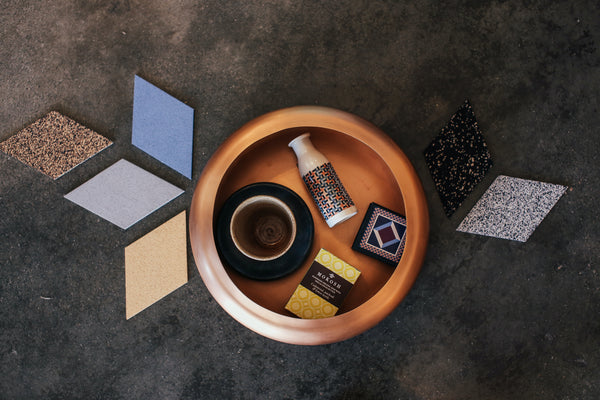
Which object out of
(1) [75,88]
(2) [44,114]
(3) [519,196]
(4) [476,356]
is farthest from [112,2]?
(4) [476,356]

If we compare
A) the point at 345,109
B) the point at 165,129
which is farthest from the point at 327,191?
the point at 165,129

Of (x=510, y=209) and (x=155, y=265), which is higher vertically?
(x=510, y=209)

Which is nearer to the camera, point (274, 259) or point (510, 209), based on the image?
point (274, 259)

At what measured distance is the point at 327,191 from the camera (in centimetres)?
90

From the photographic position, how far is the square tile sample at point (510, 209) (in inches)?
46.3

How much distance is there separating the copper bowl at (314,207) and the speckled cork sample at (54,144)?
552mm

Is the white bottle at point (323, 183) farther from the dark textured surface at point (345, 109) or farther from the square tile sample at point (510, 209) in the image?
the square tile sample at point (510, 209)

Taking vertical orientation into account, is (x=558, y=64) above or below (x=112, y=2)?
above

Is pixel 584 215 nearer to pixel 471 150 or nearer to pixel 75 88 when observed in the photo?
pixel 471 150

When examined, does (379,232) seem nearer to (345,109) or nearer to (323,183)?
(323,183)

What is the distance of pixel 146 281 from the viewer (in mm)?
1194

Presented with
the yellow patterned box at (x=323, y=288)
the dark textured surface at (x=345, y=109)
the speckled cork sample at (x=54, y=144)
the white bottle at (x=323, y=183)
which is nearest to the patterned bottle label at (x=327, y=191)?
the white bottle at (x=323, y=183)

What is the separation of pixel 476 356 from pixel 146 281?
39.4 inches

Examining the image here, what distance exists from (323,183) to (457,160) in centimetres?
50
